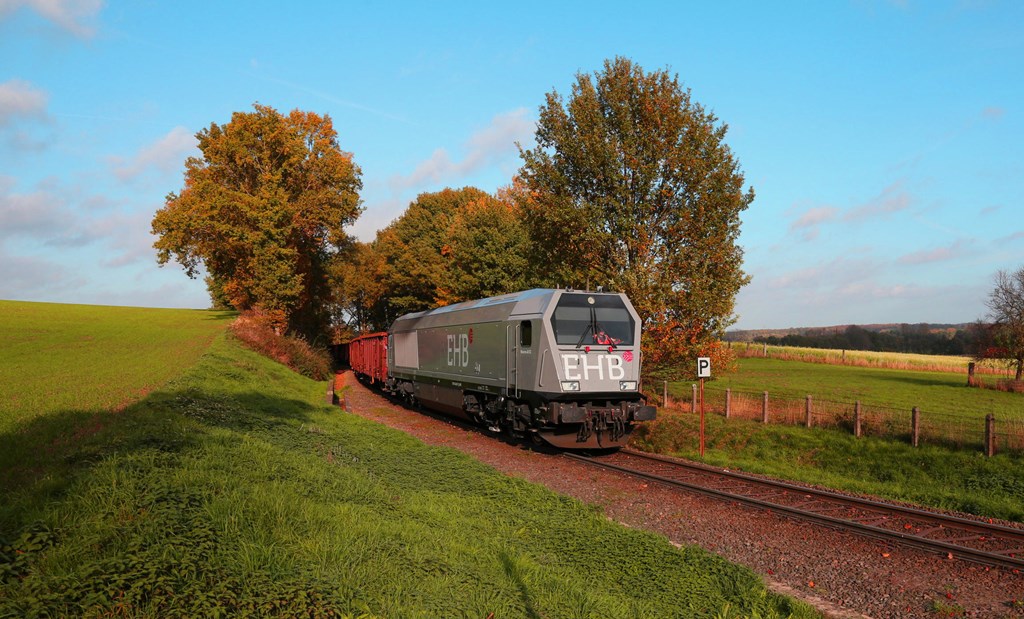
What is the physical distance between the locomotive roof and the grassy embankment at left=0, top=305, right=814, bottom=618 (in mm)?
5498

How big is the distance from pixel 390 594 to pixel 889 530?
798 centimetres

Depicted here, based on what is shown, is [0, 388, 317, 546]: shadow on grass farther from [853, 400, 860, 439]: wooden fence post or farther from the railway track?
[853, 400, 860, 439]: wooden fence post

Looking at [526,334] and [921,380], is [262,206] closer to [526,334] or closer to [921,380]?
[526,334]

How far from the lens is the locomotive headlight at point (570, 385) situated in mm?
14641

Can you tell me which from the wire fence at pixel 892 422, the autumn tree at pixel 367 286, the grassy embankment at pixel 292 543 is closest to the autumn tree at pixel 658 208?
the wire fence at pixel 892 422

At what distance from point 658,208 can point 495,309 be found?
6771mm

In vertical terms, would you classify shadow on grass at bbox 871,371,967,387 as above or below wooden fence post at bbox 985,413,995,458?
below

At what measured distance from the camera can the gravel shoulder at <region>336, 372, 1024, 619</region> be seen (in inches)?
275

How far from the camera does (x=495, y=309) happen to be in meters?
17.9

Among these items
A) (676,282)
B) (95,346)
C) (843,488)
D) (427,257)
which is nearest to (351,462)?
(843,488)

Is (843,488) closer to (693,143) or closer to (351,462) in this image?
(351,462)

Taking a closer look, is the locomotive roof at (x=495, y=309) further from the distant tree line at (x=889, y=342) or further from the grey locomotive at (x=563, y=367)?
the distant tree line at (x=889, y=342)

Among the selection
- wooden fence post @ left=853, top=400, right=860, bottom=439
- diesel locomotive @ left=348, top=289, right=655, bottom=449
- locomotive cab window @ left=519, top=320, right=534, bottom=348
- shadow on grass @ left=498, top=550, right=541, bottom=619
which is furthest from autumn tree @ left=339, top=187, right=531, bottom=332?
shadow on grass @ left=498, top=550, right=541, bottom=619

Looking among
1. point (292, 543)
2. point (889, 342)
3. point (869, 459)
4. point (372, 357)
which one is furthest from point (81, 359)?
point (889, 342)
